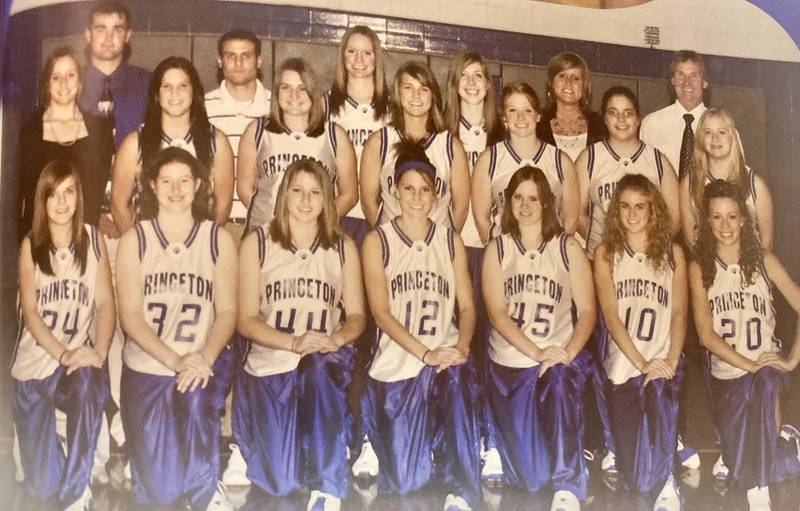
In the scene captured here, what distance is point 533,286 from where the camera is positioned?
2.44 meters

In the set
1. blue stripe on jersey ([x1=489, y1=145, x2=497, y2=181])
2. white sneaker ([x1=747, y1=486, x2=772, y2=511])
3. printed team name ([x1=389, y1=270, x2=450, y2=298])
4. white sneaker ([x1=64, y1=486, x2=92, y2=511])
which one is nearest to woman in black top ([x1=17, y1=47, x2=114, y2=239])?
white sneaker ([x1=64, y1=486, x2=92, y2=511])

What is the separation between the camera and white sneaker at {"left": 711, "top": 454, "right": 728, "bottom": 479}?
2.48m

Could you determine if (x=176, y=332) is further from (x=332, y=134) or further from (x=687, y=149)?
(x=687, y=149)

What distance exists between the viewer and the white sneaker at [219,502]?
2.20m

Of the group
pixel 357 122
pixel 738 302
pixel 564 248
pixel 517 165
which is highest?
pixel 357 122

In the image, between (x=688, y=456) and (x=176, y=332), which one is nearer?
(x=176, y=332)

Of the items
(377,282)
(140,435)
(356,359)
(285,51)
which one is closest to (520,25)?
(285,51)

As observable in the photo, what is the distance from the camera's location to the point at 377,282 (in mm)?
2373

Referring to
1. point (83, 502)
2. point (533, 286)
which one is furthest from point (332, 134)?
point (83, 502)

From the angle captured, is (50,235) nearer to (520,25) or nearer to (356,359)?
(356,359)

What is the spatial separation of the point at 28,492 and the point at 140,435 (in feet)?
0.98

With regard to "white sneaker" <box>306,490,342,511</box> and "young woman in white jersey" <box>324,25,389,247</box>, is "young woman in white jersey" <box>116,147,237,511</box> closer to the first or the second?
"white sneaker" <box>306,490,342,511</box>

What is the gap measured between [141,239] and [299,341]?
47 cm

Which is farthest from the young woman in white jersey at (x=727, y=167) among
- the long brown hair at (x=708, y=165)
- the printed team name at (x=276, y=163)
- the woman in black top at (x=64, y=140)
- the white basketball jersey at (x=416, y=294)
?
the woman in black top at (x=64, y=140)
